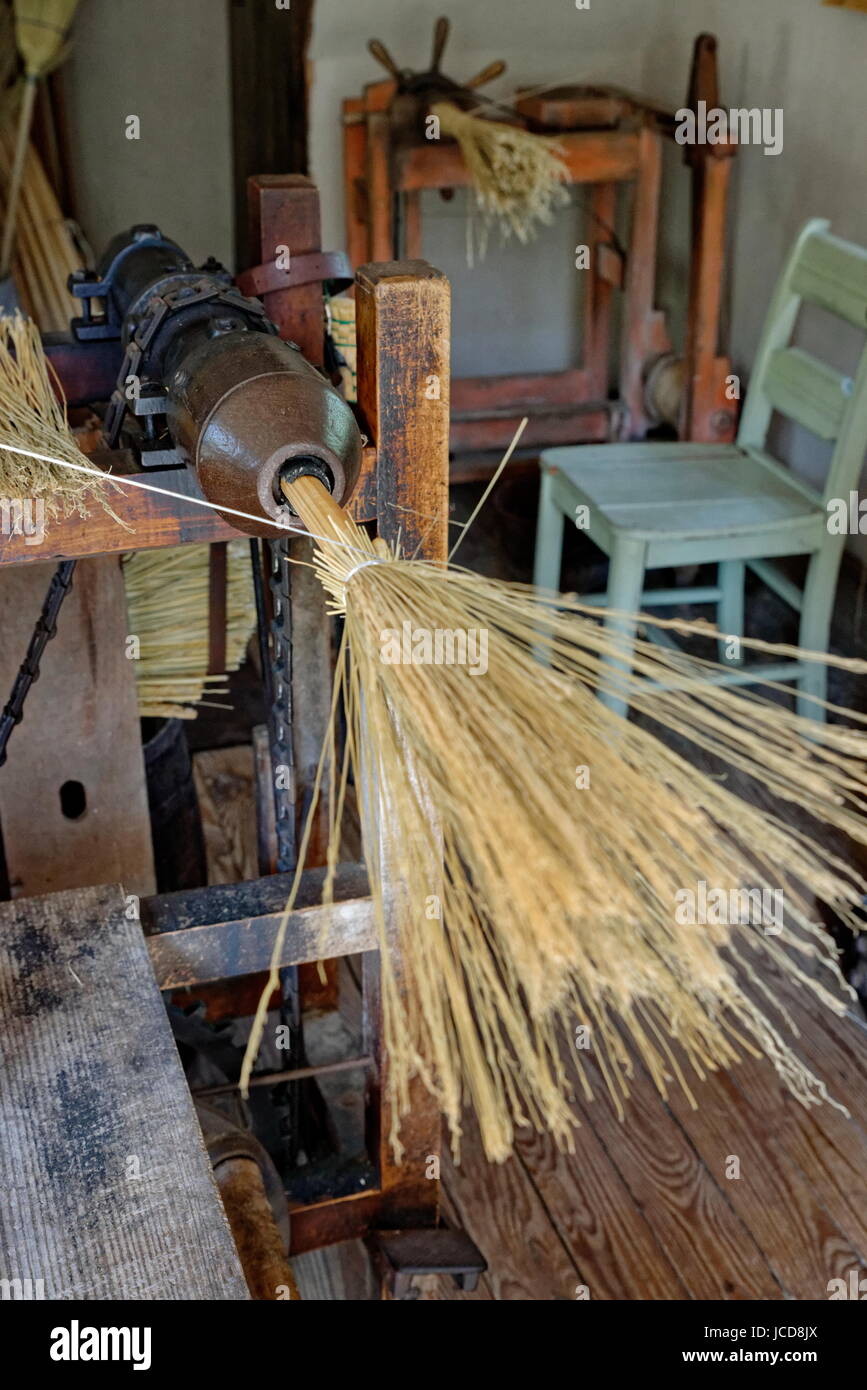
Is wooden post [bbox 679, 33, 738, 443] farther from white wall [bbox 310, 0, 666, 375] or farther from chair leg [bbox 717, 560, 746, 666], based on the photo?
white wall [bbox 310, 0, 666, 375]

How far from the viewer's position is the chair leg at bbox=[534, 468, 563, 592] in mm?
2752

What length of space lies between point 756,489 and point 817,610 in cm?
24

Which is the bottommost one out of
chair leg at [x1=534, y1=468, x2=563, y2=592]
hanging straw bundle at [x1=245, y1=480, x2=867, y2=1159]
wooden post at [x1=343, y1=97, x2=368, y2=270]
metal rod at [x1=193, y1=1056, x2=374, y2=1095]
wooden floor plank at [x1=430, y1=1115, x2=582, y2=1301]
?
wooden floor plank at [x1=430, y1=1115, x2=582, y2=1301]

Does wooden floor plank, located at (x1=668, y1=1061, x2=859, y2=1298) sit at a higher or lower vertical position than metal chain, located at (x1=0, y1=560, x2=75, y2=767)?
lower

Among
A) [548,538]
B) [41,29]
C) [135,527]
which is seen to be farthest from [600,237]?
[135,527]

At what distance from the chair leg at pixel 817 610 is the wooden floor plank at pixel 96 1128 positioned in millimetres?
1615

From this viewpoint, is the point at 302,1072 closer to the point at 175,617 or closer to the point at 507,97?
the point at 175,617

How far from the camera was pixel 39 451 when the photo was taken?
1.10m

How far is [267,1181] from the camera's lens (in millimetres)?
1392

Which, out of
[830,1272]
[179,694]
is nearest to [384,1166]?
[830,1272]

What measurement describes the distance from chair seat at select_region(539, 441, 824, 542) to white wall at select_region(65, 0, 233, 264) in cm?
178

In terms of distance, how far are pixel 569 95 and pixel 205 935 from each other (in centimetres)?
258

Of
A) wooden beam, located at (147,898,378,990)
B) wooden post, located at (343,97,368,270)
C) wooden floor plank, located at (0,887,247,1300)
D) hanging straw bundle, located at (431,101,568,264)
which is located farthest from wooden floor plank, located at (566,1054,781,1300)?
wooden post, located at (343,97,368,270)

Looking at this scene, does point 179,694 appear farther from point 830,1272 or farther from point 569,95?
point 569,95
